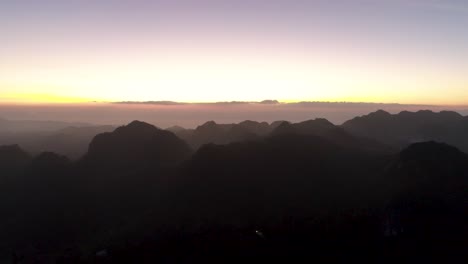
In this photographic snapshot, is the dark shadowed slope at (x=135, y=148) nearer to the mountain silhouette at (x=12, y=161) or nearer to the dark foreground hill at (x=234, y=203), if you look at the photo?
the dark foreground hill at (x=234, y=203)

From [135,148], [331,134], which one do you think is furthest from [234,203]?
[331,134]

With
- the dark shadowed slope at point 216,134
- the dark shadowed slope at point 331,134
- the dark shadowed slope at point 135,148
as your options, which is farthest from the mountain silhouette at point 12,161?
the dark shadowed slope at point 331,134

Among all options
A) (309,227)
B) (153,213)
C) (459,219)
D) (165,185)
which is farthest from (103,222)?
(459,219)

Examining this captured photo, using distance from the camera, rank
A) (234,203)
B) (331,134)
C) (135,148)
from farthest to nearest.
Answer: (331,134)
(135,148)
(234,203)

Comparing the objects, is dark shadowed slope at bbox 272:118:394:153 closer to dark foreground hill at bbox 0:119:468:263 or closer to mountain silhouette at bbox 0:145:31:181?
dark foreground hill at bbox 0:119:468:263

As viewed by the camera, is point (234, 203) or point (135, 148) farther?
point (135, 148)

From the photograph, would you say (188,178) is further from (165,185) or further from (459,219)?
(459,219)

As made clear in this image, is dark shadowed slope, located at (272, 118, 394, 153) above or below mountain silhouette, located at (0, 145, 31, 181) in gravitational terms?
above

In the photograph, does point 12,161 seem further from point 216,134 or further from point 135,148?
point 216,134

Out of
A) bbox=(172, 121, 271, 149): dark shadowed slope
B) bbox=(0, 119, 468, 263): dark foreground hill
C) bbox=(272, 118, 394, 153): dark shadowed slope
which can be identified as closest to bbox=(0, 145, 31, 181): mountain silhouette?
bbox=(0, 119, 468, 263): dark foreground hill
